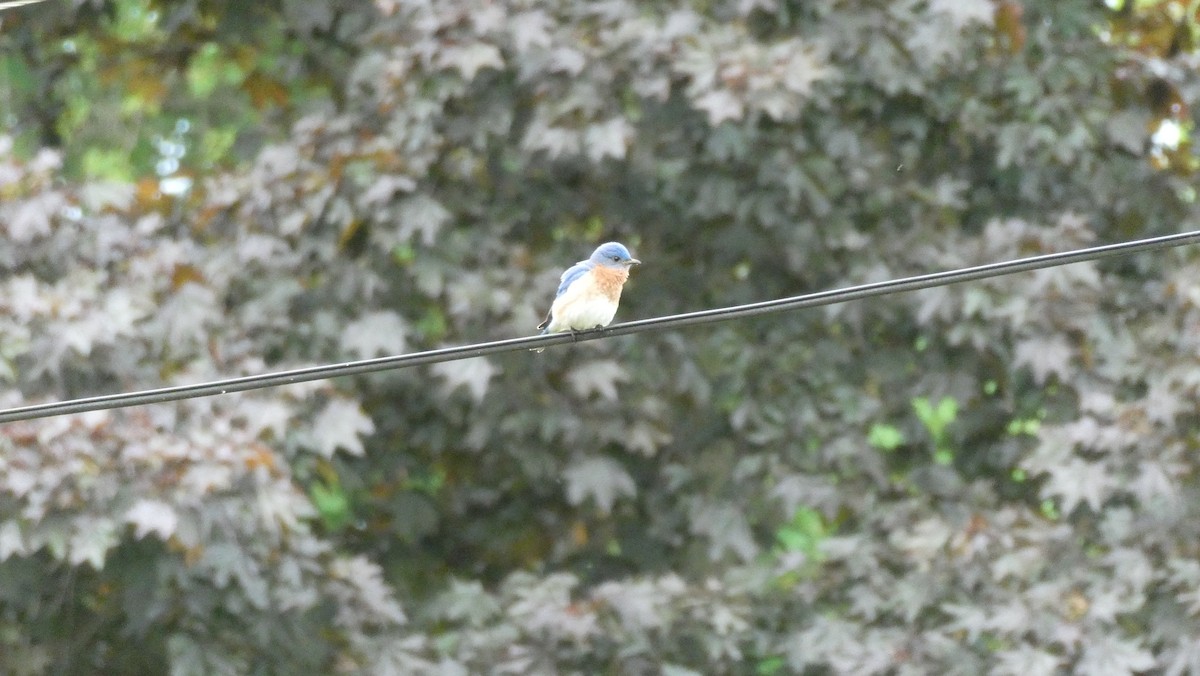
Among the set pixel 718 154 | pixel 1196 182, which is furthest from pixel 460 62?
pixel 1196 182

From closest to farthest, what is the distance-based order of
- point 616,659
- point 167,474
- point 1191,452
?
1. point 167,474
2. point 1191,452
3. point 616,659

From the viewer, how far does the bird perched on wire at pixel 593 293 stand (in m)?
4.38

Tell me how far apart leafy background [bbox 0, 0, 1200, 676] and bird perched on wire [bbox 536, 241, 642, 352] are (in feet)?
3.11

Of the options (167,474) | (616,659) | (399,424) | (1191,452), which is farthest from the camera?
(399,424)

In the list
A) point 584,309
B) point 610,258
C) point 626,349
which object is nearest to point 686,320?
point 584,309

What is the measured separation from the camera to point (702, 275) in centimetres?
626

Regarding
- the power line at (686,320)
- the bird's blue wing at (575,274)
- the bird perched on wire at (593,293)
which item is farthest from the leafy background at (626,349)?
the power line at (686,320)

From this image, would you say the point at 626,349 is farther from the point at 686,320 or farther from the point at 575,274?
the point at 686,320

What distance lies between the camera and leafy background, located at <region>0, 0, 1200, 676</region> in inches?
206

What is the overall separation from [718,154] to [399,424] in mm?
1566

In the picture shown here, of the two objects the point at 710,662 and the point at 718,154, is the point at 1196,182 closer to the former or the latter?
the point at 718,154

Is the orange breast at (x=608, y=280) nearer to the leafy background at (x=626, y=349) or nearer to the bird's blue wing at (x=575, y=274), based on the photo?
the bird's blue wing at (x=575, y=274)

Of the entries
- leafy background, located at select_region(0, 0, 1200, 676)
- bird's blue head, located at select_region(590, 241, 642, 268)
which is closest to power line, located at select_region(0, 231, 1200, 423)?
bird's blue head, located at select_region(590, 241, 642, 268)

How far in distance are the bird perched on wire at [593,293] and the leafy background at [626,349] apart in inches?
37.3
